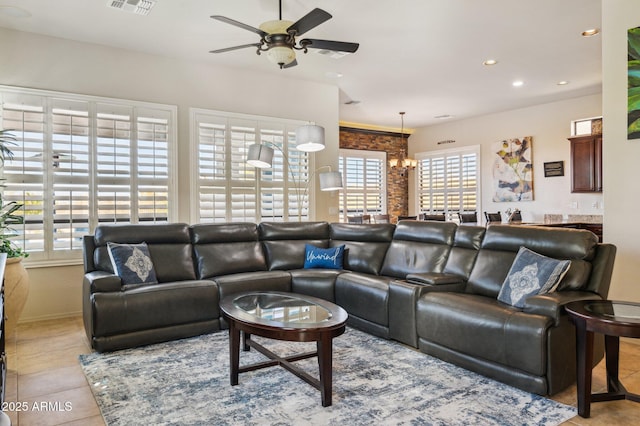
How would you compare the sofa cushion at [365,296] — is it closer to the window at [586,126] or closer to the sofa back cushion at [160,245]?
the sofa back cushion at [160,245]

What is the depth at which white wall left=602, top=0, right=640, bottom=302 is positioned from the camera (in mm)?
3406

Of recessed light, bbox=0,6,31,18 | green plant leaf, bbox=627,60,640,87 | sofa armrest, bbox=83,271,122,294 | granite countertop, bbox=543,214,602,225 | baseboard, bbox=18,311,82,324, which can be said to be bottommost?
baseboard, bbox=18,311,82,324

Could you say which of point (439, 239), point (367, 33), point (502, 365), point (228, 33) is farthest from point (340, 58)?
point (502, 365)

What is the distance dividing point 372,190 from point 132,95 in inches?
244

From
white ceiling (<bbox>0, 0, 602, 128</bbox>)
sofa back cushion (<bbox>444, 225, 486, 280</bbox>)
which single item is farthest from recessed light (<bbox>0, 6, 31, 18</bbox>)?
sofa back cushion (<bbox>444, 225, 486, 280</bbox>)

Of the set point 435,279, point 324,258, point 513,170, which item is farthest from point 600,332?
point 513,170

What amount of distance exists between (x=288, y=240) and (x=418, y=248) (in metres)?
1.60

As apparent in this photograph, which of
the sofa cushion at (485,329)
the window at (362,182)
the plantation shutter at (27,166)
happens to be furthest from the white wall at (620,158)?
the window at (362,182)

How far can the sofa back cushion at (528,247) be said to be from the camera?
9.39ft

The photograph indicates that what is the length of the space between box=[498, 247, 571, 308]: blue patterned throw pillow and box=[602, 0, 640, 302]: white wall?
1.07 meters

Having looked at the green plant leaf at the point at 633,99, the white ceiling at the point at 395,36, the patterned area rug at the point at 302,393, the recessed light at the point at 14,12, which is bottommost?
the patterned area rug at the point at 302,393

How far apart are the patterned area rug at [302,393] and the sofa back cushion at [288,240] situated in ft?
4.85

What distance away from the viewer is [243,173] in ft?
18.9

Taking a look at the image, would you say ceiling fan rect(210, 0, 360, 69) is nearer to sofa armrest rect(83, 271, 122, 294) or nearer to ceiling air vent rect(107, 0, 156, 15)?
ceiling air vent rect(107, 0, 156, 15)
